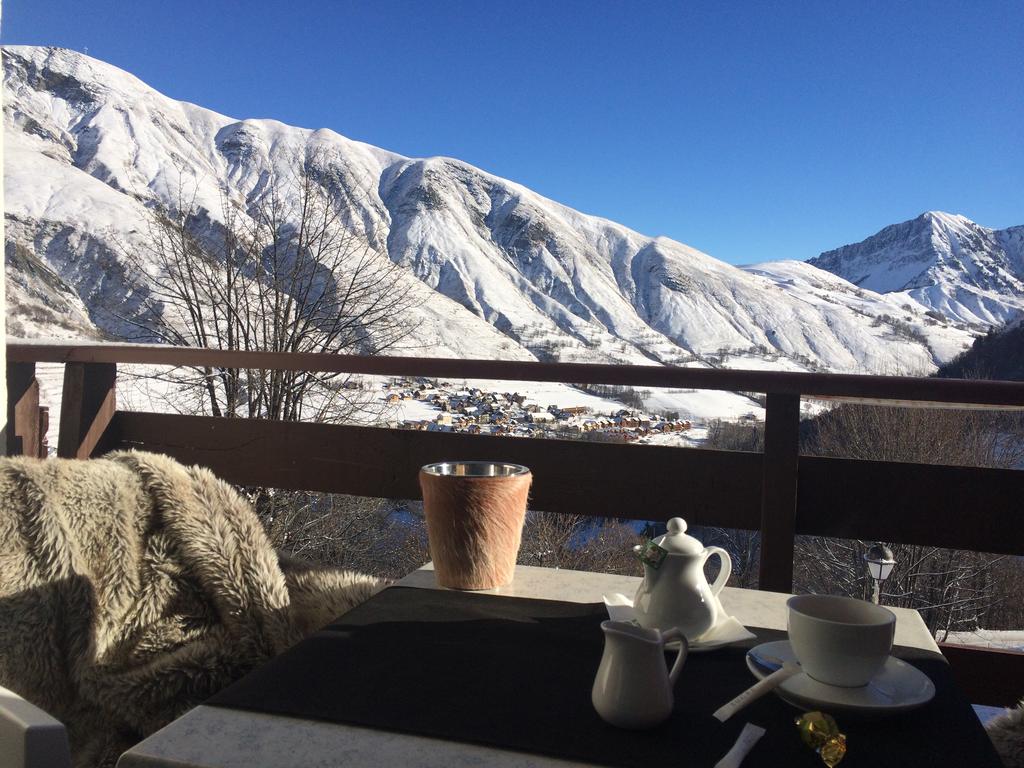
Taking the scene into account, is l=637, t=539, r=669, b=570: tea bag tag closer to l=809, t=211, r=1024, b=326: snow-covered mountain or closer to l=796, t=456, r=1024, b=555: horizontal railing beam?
l=796, t=456, r=1024, b=555: horizontal railing beam

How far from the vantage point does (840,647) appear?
0.65 metres

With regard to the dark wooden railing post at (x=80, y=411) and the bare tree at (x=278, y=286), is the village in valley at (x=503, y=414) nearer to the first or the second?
the bare tree at (x=278, y=286)

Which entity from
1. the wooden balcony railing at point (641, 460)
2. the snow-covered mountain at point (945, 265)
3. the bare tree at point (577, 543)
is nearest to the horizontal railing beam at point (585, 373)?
the wooden balcony railing at point (641, 460)

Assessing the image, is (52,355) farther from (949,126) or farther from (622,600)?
(949,126)

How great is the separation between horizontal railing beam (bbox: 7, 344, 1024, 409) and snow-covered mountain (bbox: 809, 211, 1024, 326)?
4098 centimetres

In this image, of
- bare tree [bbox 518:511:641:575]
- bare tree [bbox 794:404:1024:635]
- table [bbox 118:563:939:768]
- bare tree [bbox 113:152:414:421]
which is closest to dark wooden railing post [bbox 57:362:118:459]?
table [bbox 118:563:939:768]

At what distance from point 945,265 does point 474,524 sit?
125 meters

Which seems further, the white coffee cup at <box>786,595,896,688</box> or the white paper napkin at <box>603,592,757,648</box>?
the white paper napkin at <box>603,592,757,648</box>

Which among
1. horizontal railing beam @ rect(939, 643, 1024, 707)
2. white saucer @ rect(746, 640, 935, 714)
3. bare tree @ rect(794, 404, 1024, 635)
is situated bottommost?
bare tree @ rect(794, 404, 1024, 635)

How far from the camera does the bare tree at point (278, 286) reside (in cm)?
820

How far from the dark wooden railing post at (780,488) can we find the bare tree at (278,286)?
6.43 meters

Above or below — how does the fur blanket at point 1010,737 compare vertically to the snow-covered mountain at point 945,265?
below

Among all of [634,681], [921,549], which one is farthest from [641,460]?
[921,549]

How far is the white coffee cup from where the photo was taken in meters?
0.64
